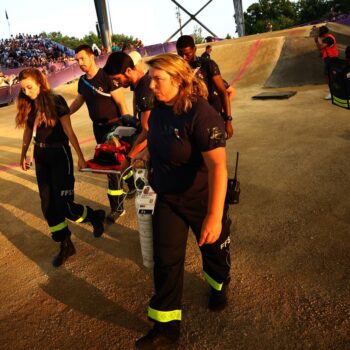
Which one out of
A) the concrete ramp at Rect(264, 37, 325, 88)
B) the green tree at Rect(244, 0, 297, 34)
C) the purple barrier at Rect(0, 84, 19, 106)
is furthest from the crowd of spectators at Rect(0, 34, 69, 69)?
the green tree at Rect(244, 0, 297, 34)

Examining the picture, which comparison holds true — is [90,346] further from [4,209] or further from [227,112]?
[4,209]

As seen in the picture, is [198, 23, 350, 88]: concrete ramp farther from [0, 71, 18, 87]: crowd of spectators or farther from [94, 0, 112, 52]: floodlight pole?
[94, 0, 112, 52]: floodlight pole

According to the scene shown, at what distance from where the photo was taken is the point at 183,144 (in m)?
2.15

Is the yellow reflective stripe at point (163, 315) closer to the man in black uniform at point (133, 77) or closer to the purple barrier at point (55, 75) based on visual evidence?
the man in black uniform at point (133, 77)

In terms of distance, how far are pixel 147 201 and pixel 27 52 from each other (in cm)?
3738

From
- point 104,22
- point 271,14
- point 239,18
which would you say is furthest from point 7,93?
point 271,14

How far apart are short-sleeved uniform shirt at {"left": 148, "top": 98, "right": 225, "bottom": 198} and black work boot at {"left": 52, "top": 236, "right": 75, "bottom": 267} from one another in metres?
1.94

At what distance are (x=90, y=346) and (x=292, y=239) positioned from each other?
2314mm

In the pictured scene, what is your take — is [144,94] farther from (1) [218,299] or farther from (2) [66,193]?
(1) [218,299]

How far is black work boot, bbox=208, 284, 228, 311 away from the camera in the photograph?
2.87 m

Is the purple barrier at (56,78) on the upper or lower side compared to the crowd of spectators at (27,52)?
lower

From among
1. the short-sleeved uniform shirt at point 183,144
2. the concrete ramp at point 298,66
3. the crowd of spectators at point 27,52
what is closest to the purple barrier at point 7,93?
the crowd of spectators at point 27,52

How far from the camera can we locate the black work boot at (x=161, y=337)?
100 inches

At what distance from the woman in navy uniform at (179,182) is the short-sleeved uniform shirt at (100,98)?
1838 millimetres
